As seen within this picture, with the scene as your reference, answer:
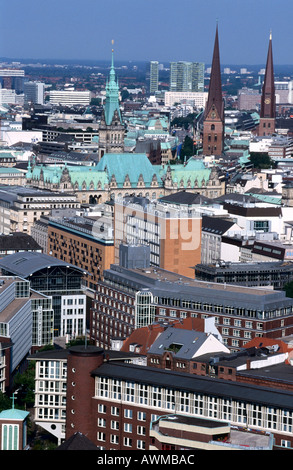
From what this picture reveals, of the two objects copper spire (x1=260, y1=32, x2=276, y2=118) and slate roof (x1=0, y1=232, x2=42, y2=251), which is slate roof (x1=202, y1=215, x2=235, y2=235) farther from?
copper spire (x1=260, y1=32, x2=276, y2=118)

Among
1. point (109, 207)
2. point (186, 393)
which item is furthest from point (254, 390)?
point (109, 207)

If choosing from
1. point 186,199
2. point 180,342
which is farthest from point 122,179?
point 180,342

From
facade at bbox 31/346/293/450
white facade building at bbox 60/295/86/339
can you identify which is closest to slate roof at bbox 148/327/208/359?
facade at bbox 31/346/293/450

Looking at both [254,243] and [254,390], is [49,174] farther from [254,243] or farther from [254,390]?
[254,390]

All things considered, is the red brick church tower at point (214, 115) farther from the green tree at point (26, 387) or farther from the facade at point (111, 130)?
the green tree at point (26, 387)

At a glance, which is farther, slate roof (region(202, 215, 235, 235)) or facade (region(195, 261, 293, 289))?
slate roof (region(202, 215, 235, 235))

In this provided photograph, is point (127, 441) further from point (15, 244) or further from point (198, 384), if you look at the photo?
point (15, 244)
